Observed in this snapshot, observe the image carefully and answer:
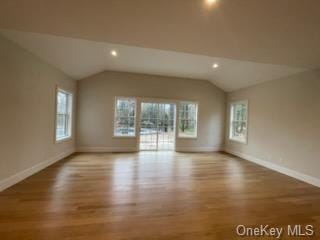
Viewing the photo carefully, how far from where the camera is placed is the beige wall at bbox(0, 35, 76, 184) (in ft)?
10.3

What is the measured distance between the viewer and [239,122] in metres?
7.03

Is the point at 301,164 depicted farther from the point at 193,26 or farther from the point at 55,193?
the point at 55,193

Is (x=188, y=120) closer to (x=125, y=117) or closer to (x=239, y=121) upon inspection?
(x=239, y=121)

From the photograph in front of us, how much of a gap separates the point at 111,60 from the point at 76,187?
3.69 metres

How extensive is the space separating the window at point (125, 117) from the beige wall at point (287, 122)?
12.9 ft

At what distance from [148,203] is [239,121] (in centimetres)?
524

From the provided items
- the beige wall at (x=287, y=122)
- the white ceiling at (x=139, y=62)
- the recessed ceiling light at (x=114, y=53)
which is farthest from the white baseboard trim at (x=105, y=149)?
the beige wall at (x=287, y=122)

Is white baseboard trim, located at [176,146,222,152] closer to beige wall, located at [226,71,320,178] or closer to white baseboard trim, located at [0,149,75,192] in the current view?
beige wall, located at [226,71,320,178]

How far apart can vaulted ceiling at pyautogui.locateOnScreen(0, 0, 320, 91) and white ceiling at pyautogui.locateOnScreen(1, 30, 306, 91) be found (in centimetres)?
123

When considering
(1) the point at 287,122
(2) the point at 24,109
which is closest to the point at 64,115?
(2) the point at 24,109

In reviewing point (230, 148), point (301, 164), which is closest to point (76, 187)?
point (301, 164)

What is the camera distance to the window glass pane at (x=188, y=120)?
298 inches

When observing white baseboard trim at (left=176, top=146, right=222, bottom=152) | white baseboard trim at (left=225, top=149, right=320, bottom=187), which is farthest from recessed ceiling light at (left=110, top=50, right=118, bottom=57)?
white baseboard trim at (left=225, top=149, right=320, bottom=187)

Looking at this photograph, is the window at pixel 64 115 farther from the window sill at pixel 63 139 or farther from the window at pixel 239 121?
the window at pixel 239 121
